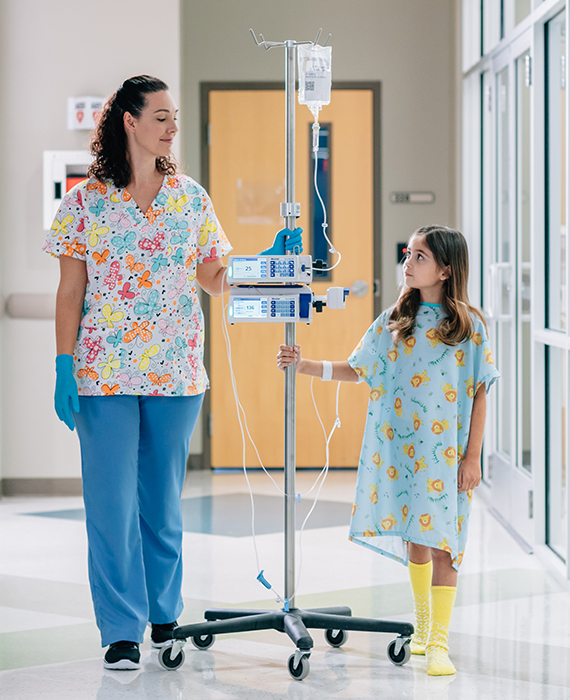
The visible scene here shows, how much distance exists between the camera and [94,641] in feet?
7.60

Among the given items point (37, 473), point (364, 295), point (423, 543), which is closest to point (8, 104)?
point (37, 473)

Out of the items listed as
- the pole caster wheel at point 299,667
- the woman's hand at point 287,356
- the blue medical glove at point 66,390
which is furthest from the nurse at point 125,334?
the pole caster wheel at point 299,667

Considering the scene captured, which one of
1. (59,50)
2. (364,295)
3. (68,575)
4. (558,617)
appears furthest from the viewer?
(364,295)

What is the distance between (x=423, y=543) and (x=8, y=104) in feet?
9.87

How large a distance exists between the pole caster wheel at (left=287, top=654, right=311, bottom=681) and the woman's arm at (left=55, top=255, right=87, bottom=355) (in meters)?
0.89

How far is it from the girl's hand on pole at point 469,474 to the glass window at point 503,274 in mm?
1643

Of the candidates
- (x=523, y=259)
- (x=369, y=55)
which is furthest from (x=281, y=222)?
(x=523, y=259)

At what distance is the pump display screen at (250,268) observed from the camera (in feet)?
6.57

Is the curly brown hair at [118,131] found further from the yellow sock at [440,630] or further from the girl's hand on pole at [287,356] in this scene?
the yellow sock at [440,630]

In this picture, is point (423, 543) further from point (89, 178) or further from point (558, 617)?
point (89, 178)

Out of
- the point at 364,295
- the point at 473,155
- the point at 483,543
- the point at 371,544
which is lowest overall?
the point at 483,543

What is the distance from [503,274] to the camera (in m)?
3.80

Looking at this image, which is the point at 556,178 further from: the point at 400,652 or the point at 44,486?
the point at 44,486

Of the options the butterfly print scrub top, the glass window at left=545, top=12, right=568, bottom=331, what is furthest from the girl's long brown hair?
the glass window at left=545, top=12, right=568, bottom=331
